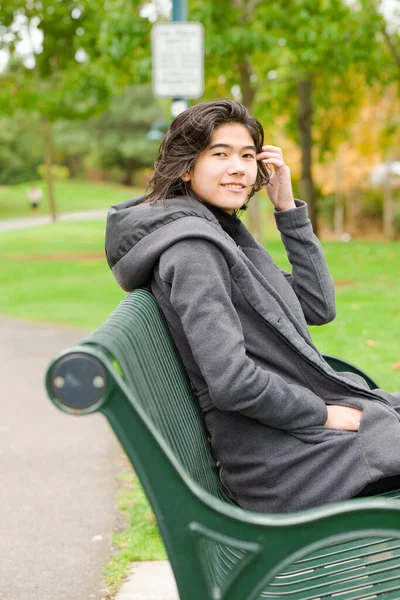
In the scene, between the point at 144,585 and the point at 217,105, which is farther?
the point at 144,585

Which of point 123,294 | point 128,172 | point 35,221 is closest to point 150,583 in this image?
point 123,294

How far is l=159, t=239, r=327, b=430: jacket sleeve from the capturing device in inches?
89.0

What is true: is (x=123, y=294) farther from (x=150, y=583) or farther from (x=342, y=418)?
(x=342, y=418)

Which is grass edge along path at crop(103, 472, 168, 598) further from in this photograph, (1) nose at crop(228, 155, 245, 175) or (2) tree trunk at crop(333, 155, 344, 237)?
(2) tree trunk at crop(333, 155, 344, 237)

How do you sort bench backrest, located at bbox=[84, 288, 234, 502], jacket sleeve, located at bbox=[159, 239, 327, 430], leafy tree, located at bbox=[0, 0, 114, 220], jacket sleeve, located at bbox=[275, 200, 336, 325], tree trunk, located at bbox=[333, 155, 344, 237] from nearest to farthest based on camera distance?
bench backrest, located at bbox=[84, 288, 234, 502], jacket sleeve, located at bbox=[159, 239, 327, 430], jacket sleeve, located at bbox=[275, 200, 336, 325], leafy tree, located at bbox=[0, 0, 114, 220], tree trunk, located at bbox=[333, 155, 344, 237]

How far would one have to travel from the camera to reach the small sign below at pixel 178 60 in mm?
7559

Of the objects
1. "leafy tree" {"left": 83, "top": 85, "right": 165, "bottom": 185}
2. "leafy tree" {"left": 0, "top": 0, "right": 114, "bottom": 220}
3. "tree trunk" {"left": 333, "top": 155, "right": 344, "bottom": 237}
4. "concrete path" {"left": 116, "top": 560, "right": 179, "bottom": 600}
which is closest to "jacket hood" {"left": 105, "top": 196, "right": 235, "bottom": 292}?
"concrete path" {"left": 116, "top": 560, "right": 179, "bottom": 600}

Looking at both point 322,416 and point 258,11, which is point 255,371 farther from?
point 258,11

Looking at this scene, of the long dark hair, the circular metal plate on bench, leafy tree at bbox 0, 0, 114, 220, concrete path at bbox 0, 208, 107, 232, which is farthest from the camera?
concrete path at bbox 0, 208, 107, 232

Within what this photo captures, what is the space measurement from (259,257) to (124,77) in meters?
17.1

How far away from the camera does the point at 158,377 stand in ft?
7.55

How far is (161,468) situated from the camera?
1774mm

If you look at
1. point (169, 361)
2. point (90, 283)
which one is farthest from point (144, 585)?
point (90, 283)

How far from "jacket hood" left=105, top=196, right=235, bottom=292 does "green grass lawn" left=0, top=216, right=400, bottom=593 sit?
138cm
